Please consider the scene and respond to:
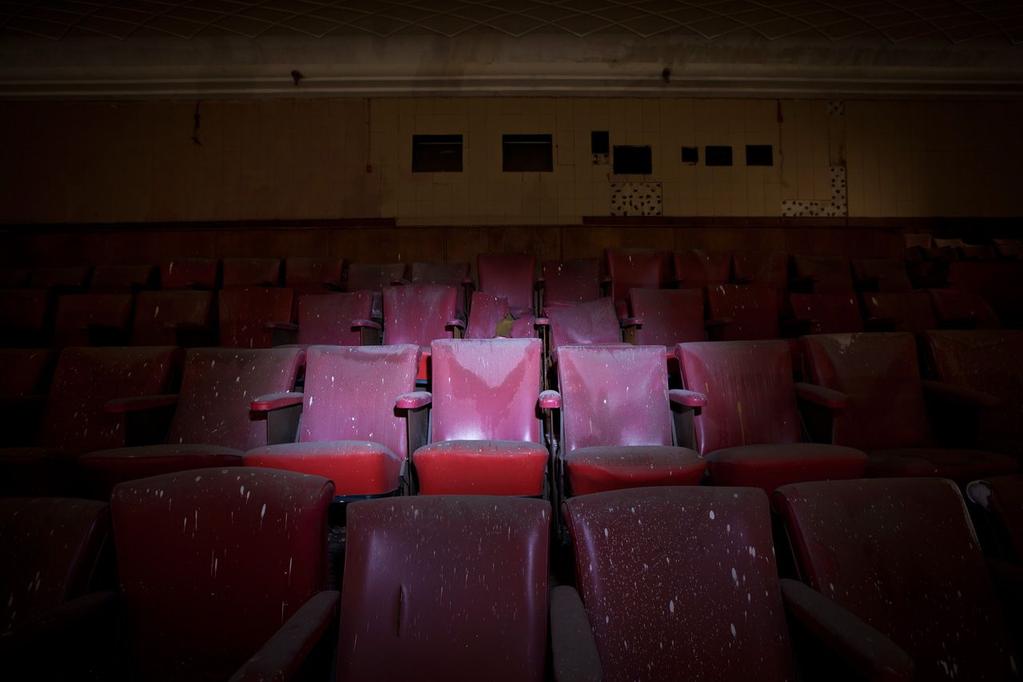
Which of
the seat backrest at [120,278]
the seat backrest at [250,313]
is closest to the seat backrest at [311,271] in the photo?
the seat backrest at [250,313]

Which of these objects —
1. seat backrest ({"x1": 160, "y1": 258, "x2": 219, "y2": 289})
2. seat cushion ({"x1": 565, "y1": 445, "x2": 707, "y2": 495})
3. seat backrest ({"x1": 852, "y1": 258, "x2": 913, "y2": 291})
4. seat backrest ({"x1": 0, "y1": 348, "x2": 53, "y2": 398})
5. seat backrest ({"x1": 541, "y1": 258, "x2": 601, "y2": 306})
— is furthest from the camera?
seat backrest ({"x1": 160, "y1": 258, "x2": 219, "y2": 289})

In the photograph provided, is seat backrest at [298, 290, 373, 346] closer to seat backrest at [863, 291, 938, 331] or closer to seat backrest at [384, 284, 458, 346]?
seat backrest at [384, 284, 458, 346]

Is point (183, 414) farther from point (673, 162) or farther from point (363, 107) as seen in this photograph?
point (673, 162)

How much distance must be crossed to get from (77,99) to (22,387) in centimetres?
290

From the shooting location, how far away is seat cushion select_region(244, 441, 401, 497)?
0.98m

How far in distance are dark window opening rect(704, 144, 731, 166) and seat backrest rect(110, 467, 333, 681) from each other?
338 cm

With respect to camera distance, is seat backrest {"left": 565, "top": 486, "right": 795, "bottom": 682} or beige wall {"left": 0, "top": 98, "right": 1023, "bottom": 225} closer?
seat backrest {"left": 565, "top": 486, "right": 795, "bottom": 682}

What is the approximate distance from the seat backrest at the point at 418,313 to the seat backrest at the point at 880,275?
204cm

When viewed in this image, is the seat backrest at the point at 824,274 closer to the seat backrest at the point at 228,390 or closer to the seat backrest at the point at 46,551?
the seat backrest at the point at 228,390

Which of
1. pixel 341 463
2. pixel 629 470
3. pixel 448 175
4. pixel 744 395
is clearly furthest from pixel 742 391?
pixel 448 175

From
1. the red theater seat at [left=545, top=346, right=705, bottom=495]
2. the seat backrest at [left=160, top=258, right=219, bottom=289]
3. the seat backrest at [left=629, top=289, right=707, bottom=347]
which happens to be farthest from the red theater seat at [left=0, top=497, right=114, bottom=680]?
the seat backrest at [left=160, top=258, right=219, bottom=289]

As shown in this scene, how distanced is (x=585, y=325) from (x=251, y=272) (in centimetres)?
178

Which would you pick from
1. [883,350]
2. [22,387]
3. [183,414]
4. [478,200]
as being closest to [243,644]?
[183,414]

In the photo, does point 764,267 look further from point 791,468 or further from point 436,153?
point 436,153
